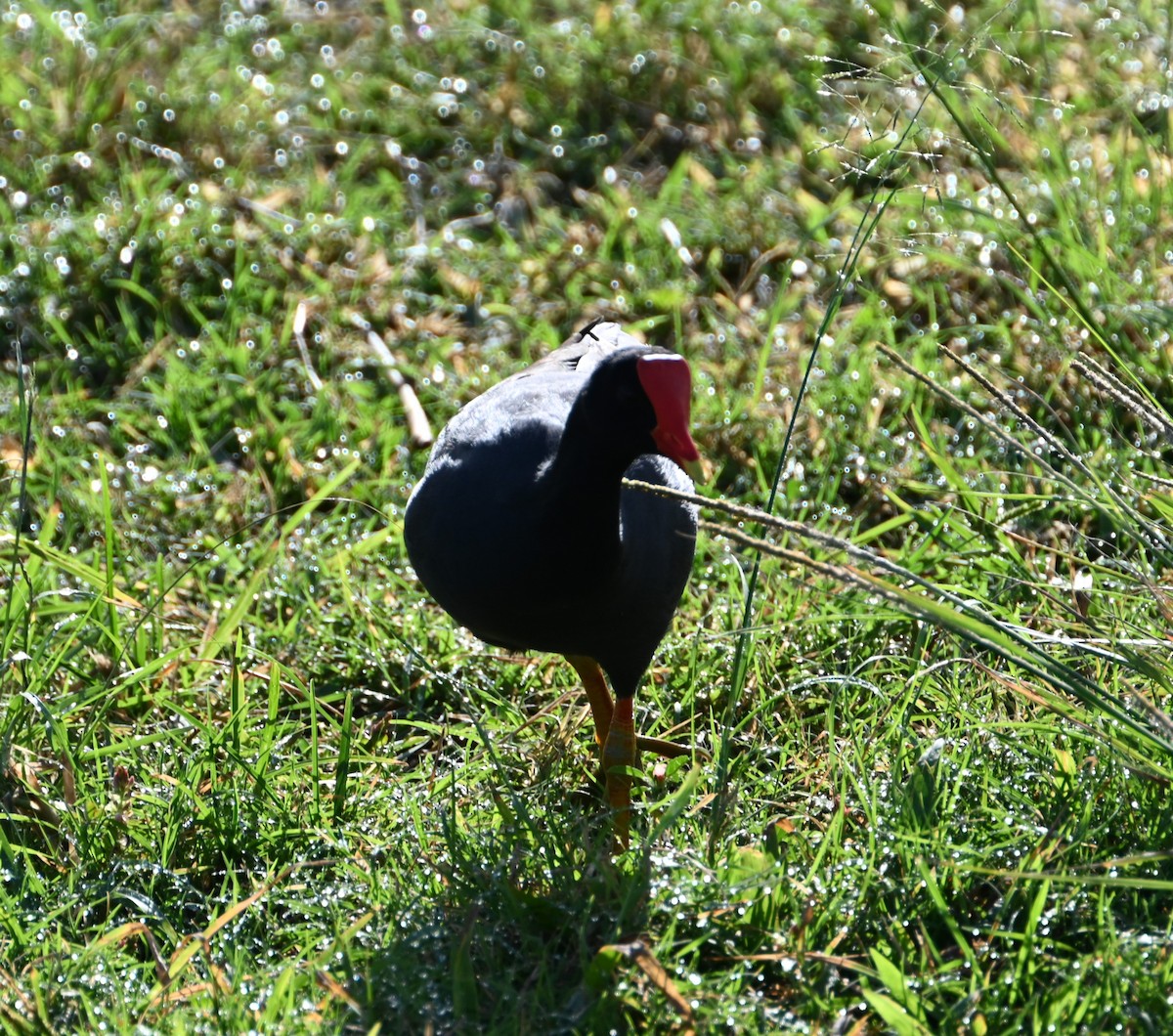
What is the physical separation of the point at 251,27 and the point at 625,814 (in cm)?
415

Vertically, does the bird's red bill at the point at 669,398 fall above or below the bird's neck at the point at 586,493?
above

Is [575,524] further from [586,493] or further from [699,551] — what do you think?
[699,551]

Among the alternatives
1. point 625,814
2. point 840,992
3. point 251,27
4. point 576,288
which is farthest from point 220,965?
point 251,27

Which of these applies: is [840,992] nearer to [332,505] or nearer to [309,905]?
[309,905]

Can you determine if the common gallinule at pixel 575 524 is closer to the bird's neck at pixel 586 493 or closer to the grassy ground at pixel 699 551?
the bird's neck at pixel 586 493

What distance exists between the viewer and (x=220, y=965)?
2.48m

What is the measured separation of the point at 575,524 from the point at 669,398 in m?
0.30

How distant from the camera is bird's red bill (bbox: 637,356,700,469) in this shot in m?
2.58

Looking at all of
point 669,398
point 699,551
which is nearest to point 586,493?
point 669,398

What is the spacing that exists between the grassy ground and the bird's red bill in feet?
1.07

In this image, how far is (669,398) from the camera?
259 centimetres

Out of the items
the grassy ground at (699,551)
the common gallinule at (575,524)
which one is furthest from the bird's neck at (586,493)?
the grassy ground at (699,551)

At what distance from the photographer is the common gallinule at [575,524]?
2596mm

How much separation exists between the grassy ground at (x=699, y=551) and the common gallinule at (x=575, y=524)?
0.69ft
